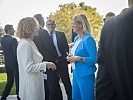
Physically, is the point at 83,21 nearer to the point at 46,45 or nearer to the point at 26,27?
the point at 26,27

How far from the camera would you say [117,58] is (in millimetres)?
2369

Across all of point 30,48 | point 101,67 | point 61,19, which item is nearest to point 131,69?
point 101,67

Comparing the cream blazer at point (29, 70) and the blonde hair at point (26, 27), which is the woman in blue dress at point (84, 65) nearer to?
the cream blazer at point (29, 70)

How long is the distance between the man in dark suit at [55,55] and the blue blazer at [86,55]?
1610 millimetres

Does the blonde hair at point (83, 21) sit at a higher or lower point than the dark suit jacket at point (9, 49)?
higher

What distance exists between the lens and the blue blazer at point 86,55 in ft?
16.3

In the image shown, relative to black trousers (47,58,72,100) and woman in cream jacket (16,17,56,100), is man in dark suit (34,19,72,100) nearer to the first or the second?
black trousers (47,58,72,100)

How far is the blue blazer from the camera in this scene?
495cm

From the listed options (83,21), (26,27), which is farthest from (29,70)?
(83,21)

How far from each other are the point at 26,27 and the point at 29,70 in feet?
1.97

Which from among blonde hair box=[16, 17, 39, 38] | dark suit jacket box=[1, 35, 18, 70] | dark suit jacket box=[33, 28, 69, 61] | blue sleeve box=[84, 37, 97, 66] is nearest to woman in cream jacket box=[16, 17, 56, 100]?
blonde hair box=[16, 17, 39, 38]

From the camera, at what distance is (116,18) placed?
2.44m

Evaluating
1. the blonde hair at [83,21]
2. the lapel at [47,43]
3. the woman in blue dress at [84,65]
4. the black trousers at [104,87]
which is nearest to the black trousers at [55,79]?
the lapel at [47,43]

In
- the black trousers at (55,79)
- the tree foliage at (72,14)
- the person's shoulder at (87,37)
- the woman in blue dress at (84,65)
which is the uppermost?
the tree foliage at (72,14)
